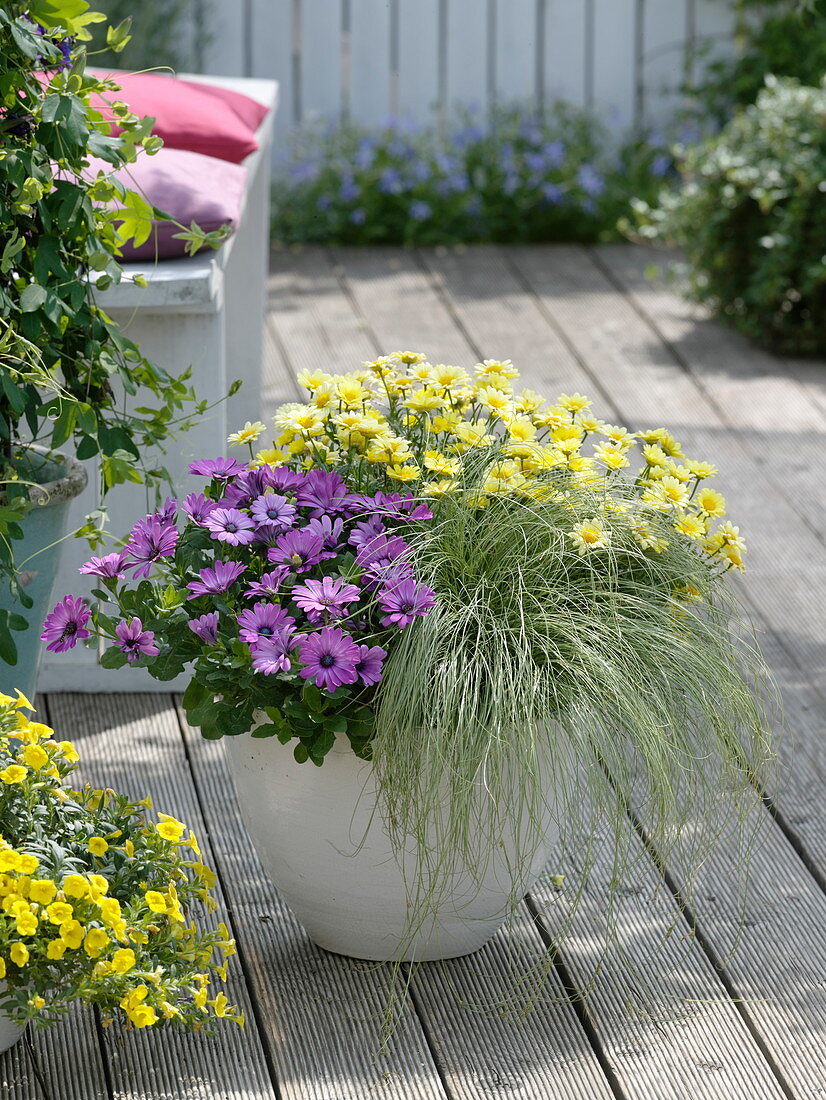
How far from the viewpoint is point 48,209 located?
166cm

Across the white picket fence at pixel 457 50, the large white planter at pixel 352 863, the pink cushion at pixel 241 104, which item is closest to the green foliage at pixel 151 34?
the white picket fence at pixel 457 50

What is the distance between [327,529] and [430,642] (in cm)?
17

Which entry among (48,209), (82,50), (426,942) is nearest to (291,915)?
(426,942)

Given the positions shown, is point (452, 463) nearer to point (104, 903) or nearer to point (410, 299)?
point (104, 903)

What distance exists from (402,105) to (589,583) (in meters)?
3.87

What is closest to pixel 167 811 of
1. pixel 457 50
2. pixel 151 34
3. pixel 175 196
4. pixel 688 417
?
pixel 175 196

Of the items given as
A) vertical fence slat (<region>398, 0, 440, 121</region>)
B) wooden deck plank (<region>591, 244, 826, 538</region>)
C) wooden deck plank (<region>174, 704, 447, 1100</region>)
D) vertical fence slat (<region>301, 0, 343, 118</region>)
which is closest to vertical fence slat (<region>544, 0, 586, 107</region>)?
vertical fence slat (<region>398, 0, 440, 121</region>)

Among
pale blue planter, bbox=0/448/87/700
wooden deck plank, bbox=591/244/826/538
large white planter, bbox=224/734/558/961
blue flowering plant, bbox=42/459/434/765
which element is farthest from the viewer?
wooden deck plank, bbox=591/244/826/538

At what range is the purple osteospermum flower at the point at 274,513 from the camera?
1.55m

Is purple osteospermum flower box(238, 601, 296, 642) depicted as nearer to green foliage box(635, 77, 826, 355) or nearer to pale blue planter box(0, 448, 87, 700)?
pale blue planter box(0, 448, 87, 700)

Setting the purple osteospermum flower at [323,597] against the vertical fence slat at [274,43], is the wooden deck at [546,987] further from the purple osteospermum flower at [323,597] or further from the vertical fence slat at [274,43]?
the vertical fence slat at [274,43]

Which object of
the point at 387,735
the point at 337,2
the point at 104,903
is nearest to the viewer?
the point at 104,903

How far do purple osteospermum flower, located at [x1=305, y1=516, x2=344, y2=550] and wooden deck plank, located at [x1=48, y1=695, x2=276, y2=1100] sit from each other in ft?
1.74

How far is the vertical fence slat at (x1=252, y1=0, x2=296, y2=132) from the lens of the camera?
4973 millimetres
